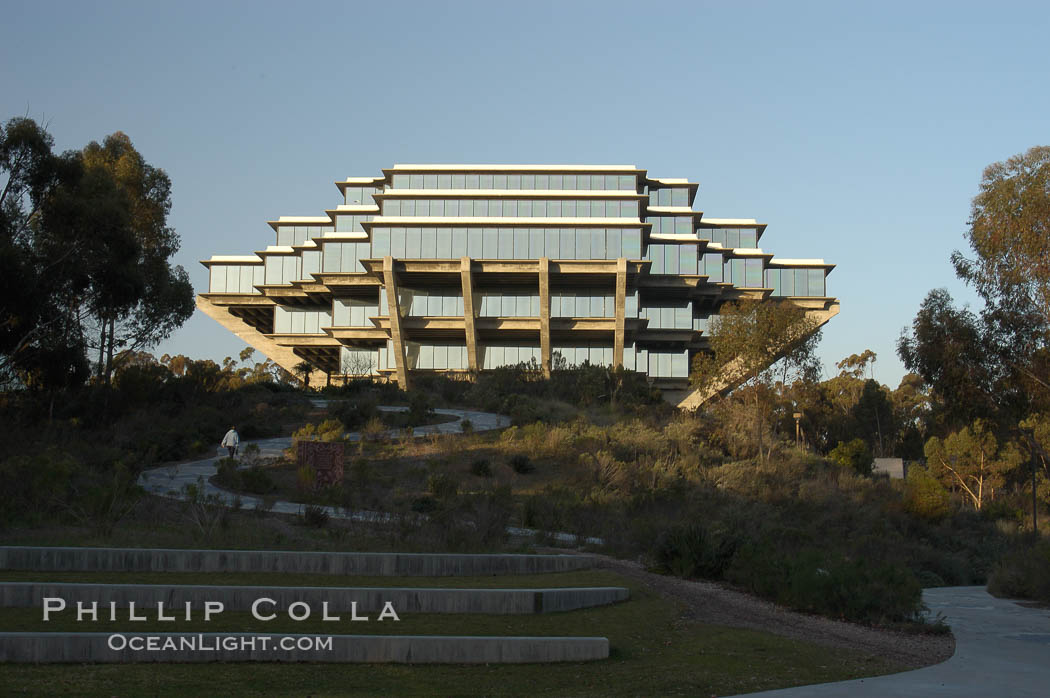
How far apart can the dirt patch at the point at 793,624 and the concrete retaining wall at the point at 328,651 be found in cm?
A: 281

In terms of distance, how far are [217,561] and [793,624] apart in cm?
679

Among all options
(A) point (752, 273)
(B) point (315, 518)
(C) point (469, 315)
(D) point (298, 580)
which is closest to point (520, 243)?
(C) point (469, 315)

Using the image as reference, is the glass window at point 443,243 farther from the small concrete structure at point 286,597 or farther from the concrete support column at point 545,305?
the small concrete structure at point 286,597

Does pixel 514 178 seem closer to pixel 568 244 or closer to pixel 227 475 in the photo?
pixel 568 244

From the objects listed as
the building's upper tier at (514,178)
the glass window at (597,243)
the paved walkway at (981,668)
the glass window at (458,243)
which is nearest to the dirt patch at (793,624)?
the paved walkway at (981,668)

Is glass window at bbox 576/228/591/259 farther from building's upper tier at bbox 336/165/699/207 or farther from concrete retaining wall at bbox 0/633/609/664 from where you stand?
concrete retaining wall at bbox 0/633/609/664

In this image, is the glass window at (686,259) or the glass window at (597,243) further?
the glass window at (686,259)

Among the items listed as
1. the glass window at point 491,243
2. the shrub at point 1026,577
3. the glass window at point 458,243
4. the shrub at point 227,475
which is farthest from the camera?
the glass window at point 491,243

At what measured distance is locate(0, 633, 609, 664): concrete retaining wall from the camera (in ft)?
24.5

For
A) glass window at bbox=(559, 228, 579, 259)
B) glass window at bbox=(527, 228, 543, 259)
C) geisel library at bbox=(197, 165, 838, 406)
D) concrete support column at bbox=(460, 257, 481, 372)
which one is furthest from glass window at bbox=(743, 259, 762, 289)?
concrete support column at bbox=(460, 257, 481, 372)

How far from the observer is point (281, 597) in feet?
31.5

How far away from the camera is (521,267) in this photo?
185 ft

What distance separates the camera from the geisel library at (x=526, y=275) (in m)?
56.7

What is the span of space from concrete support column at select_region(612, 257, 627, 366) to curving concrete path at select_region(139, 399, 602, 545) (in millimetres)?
16156
